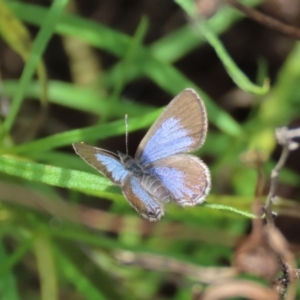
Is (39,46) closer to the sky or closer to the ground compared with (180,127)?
closer to the sky

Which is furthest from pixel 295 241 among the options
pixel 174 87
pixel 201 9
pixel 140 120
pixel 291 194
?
pixel 140 120

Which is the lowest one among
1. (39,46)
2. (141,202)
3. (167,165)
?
(141,202)

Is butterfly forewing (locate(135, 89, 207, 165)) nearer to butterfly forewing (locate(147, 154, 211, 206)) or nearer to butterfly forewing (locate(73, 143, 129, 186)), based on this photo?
butterfly forewing (locate(147, 154, 211, 206))

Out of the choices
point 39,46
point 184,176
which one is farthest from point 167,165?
point 39,46

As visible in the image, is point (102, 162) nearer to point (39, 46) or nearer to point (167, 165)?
point (167, 165)

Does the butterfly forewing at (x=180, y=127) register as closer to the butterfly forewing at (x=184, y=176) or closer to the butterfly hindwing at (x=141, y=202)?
the butterfly forewing at (x=184, y=176)

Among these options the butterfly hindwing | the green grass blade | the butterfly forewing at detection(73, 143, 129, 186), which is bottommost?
the butterfly hindwing

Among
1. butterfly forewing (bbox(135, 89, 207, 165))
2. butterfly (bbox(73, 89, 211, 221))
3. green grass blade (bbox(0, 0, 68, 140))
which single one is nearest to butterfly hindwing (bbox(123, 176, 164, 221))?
butterfly (bbox(73, 89, 211, 221))

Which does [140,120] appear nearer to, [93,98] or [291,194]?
[93,98]
